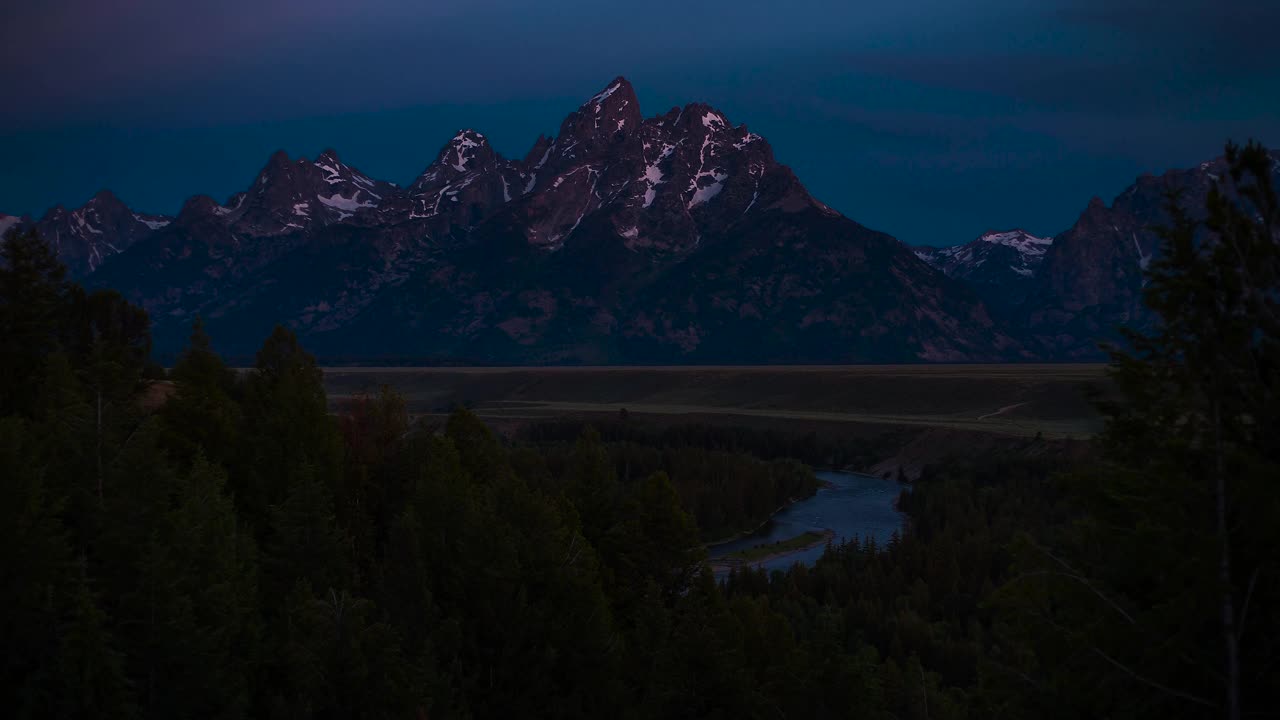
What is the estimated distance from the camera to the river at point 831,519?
222 feet

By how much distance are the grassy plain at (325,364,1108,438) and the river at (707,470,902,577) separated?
17691mm

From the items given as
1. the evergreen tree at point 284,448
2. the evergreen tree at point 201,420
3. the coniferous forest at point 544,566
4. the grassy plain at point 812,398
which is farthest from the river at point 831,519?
the evergreen tree at point 201,420

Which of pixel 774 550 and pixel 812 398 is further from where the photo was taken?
pixel 812 398

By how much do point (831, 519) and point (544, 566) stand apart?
52784 mm

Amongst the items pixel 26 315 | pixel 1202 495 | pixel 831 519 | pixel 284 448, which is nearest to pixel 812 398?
pixel 831 519

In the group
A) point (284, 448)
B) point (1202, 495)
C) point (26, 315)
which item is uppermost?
point (26, 315)

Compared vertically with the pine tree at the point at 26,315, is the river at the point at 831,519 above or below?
below

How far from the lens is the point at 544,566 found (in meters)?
28.8

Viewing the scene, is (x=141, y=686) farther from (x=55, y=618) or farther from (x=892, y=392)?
(x=892, y=392)

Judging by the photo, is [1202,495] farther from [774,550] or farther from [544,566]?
[774,550]

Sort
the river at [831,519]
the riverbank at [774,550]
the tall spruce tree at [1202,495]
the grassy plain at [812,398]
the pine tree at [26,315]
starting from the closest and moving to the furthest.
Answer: the tall spruce tree at [1202,495] < the pine tree at [26,315] < the riverbank at [774,550] < the river at [831,519] < the grassy plain at [812,398]

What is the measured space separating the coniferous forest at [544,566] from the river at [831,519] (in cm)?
1131

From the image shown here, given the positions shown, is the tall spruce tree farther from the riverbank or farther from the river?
the riverbank

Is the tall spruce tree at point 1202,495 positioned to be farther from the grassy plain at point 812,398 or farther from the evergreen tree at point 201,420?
the grassy plain at point 812,398
